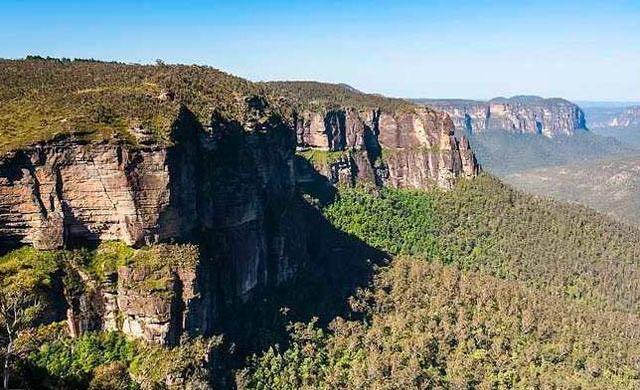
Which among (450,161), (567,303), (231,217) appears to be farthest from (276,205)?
(450,161)

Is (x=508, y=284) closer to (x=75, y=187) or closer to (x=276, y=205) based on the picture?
(x=276, y=205)

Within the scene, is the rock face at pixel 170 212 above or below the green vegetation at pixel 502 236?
above

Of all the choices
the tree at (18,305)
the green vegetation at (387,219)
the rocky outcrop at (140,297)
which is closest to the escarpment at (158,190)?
the rocky outcrop at (140,297)

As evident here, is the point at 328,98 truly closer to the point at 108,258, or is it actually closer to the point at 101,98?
the point at 101,98

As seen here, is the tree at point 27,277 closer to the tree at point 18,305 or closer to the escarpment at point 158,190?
the tree at point 18,305

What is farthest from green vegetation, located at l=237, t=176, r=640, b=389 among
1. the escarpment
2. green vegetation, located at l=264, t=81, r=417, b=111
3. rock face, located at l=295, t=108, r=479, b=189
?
green vegetation, located at l=264, t=81, r=417, b=111

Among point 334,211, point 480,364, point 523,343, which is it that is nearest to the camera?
point 480,364

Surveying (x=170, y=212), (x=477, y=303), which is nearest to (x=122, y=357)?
(x=170, y=212)
